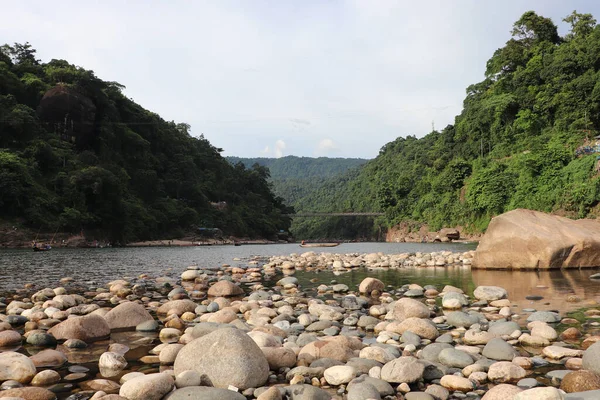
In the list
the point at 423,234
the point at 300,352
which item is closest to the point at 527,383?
the point at 300,352

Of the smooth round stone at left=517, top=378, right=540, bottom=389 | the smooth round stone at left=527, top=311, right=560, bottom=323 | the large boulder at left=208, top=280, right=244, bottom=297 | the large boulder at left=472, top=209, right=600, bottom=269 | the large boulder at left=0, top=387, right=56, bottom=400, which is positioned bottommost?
the large boulder at left=208, top=280, right=244, bottom=297

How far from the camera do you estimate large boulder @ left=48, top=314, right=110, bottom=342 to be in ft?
22.9

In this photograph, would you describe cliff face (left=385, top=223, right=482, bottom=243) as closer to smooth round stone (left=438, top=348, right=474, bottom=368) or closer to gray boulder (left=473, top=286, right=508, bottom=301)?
gray boulder (left=473, top=286, right=508, bottom=301)

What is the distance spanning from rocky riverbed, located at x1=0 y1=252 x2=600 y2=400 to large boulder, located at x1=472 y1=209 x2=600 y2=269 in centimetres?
631

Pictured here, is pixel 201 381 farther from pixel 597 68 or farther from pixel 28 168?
pixel 597 68

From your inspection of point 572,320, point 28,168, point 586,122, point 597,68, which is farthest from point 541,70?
point 28,168

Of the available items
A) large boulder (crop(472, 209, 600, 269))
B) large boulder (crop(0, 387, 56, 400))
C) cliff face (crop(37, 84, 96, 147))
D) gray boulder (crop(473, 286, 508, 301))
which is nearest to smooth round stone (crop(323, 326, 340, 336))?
large boulder (crop(0, 387, 56, 400))

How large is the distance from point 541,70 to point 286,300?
195ft

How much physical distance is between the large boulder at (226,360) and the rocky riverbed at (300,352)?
1cm

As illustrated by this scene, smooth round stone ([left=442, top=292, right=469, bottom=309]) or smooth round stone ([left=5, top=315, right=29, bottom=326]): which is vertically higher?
smooth round stone ([left=442, top=292, right=469, bottom=309])

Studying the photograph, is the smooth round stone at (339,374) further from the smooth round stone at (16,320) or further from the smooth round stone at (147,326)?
the smooth round stone at (16,320)

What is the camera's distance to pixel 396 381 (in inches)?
192

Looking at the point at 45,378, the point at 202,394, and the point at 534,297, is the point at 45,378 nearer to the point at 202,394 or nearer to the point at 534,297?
the point at 202,394

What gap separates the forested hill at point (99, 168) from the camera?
5116 cm
